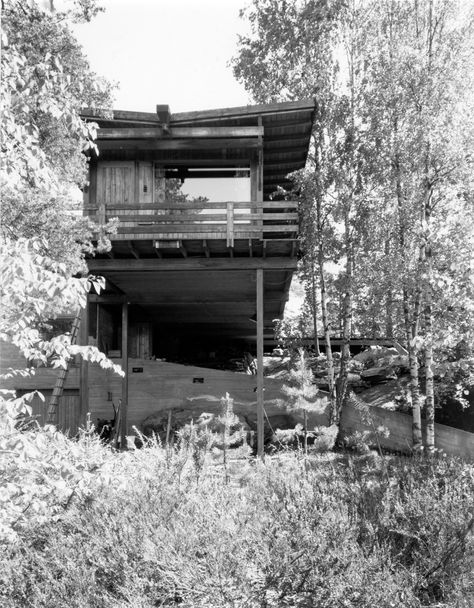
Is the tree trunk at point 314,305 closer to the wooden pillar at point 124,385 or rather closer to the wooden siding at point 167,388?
the wooden siding at point 167,388

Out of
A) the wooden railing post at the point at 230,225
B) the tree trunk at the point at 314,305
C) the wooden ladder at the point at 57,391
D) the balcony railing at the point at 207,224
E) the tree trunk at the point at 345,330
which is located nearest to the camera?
the wooden railing post at the point at 230,225

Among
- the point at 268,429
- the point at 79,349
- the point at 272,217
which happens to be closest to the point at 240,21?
the point at 272,217

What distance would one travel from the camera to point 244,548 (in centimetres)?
435

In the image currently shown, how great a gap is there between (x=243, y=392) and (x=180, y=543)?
36.7 ft

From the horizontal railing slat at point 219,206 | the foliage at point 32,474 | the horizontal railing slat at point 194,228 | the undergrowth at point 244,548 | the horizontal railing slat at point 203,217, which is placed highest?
the horizontal railing slat at point 219,206

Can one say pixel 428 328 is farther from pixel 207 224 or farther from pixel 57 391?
pixel 57 391

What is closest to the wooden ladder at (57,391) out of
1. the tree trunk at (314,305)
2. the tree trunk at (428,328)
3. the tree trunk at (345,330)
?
the tree trunk at (345,330)

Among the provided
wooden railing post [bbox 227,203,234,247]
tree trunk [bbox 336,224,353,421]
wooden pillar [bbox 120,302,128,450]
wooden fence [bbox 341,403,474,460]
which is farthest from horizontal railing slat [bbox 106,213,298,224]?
wooden fence [bbox 341,403,474,460]

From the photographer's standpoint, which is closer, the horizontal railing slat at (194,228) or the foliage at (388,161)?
the foliage at (388,161)

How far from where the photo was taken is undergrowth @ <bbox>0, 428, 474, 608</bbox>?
3.83 meters

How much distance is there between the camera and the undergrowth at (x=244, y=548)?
383 cm

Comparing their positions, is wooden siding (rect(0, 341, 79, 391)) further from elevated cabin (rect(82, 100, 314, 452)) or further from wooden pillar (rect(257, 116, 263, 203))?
wooden pillar (rect(257, 116, 263, 203))

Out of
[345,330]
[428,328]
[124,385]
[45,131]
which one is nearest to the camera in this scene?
[428,328]

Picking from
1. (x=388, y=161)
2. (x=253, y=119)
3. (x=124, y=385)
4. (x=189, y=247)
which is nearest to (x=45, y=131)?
(x=189, y=247)
